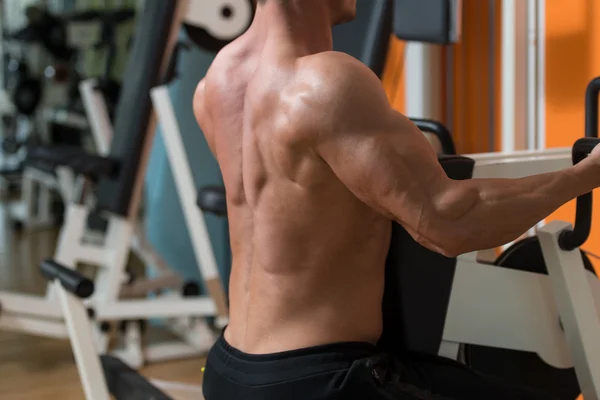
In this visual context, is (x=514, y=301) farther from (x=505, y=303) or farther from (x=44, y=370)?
(x=44, y=370)

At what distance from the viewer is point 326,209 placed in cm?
118

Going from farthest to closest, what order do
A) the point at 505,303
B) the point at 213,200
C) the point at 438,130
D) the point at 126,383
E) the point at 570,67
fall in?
the point at 213,200 < the point at 570,67 < the point at 126,383 < the point at 438,130 < the point at 505,303

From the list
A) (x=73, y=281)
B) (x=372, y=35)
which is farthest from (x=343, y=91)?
(x=372, y=35)

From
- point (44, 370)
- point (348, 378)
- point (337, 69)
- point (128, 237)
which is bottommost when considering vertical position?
point (44, 370)

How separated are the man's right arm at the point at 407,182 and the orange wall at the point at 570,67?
45.0 inches

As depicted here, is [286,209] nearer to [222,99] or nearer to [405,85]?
[222,99]

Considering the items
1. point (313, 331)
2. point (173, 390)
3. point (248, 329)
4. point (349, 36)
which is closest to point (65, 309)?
point (173, 390)

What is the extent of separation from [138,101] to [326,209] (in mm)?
1993

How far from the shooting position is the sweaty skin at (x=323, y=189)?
1.08 metres

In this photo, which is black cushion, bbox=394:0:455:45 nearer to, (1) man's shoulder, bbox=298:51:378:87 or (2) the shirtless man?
(2) the shirtless man

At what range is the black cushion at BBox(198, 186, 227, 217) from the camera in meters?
2.39

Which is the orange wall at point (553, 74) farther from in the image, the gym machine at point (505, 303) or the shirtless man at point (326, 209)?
the shirtless man at point (326, 209)

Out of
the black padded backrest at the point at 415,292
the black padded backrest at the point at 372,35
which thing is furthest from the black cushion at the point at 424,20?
the black padded backrest at the point at 415,292

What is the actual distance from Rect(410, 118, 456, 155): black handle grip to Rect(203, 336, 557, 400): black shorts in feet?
1.71
